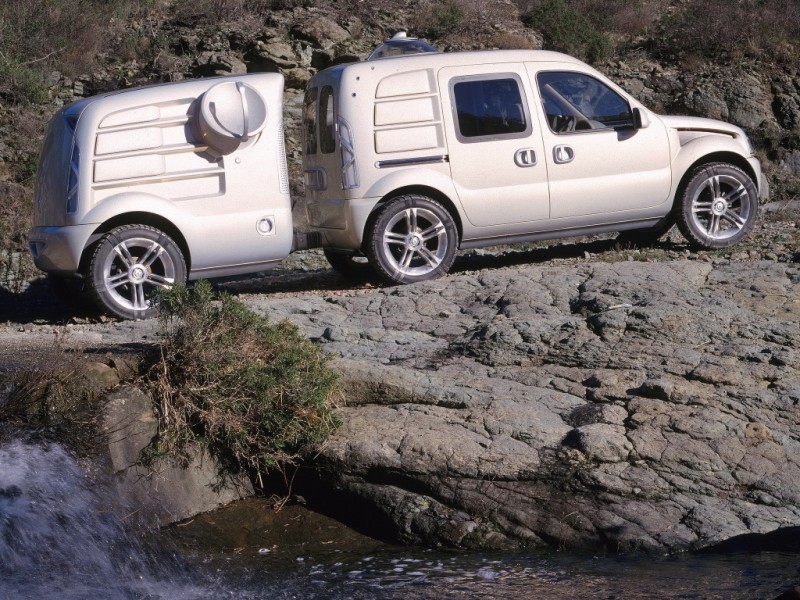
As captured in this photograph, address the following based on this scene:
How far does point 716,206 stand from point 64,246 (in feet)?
20.7

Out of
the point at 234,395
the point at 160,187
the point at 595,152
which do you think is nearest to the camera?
the point at 234,395

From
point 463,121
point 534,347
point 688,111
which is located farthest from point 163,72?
point 534,347

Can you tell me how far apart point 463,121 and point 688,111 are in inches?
404

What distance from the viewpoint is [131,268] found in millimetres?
9250

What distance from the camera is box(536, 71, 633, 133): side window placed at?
33.7ft

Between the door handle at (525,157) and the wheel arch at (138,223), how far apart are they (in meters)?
3.15

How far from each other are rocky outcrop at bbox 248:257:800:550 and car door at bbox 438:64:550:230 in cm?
172

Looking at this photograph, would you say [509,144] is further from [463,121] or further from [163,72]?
[163,72]

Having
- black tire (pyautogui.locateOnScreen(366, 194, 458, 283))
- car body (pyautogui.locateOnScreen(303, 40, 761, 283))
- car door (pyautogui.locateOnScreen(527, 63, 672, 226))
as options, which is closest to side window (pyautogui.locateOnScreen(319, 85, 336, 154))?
car body (pyautogui.locateOnScreen(303, 40, 761, 283))

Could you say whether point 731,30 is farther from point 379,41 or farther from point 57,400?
point 57,400

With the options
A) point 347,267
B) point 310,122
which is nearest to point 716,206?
point 347,267

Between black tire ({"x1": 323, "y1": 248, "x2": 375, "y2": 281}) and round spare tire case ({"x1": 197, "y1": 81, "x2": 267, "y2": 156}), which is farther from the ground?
round spare tire case ({"x1": 197, "y1": 81, "x2": 267, "y2": 156})

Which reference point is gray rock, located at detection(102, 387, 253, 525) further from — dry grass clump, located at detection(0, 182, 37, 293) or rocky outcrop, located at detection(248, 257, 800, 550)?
dry grass clump, located at detection(0, 182, 37, 293)

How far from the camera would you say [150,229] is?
9234 mm
